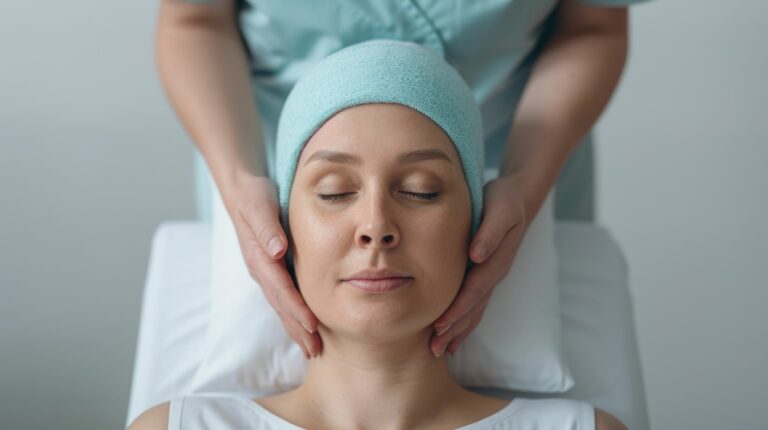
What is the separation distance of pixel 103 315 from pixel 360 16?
1.34 m

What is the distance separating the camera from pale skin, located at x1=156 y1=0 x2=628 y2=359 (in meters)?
1.57

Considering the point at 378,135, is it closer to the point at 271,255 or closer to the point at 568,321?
the point at 271,255

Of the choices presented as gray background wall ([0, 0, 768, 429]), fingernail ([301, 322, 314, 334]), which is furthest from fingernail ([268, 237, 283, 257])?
gray background wall ([0, 0, 768, 429])

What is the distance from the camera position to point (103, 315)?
278 cm

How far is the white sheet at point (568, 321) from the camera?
182 cm

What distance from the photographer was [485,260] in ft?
5.18

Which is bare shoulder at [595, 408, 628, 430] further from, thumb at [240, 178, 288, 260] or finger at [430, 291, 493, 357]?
thumb at [240, 178, 288, 260]

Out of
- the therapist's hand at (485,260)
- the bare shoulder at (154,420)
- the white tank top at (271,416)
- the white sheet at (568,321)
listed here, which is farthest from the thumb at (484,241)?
the bare shoulder at (154,420)

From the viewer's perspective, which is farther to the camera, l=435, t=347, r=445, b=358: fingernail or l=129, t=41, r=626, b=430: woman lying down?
l=435, t=347, r=445, b=358: fingernail

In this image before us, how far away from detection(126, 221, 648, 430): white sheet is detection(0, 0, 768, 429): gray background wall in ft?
2.22

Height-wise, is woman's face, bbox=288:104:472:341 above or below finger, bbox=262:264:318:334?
above

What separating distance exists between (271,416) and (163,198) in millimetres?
1472

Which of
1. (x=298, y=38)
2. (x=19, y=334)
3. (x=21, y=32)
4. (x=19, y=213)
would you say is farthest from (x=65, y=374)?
(x=298, y=38)

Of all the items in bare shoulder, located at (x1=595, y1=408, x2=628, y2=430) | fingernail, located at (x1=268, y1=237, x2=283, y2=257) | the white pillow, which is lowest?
bare shoulder, located at (x1=595, y1=408, x2=628, y2=430)
